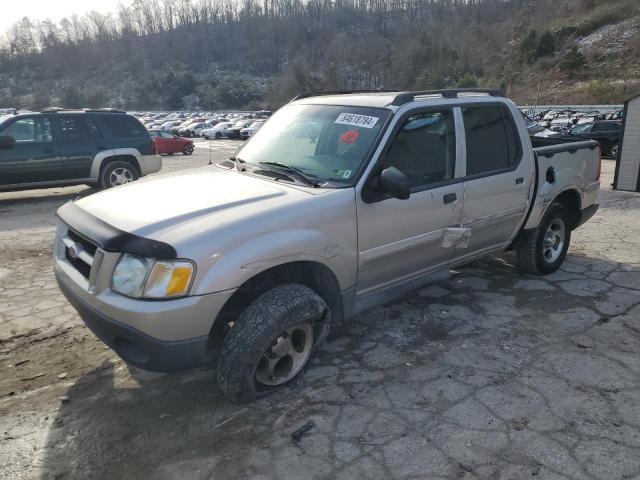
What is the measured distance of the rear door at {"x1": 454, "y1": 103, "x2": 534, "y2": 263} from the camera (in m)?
4.11

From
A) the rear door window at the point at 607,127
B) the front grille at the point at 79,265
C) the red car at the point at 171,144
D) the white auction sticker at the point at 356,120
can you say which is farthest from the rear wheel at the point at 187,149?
the front grille at the point at 79,265

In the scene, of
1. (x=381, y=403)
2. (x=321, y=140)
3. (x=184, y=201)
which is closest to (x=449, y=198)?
(x=321, y=140)

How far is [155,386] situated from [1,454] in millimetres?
919

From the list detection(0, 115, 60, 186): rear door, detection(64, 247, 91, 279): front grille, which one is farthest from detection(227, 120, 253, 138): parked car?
detection(64, 247, 91, 279): front grille

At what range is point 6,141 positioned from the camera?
29.6ft

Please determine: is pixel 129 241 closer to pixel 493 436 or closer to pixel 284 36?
pixel 493 436

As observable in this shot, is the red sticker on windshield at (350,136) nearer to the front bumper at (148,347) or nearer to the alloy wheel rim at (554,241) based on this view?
the front bumper at (148,347)

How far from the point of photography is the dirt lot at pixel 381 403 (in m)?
2.61

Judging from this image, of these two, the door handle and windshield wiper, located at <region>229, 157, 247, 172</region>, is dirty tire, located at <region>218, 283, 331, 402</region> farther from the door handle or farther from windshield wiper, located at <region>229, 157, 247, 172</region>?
the door handle

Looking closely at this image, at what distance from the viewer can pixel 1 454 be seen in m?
2.72

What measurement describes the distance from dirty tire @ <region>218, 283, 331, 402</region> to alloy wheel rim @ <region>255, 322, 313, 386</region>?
0.25 feet

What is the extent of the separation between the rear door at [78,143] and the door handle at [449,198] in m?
8.39

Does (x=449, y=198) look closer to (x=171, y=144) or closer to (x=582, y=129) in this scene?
(x=582, y=129)

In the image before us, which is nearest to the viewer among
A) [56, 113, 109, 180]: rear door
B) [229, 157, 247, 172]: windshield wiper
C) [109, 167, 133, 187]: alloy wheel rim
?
[229, 157, 247, 172]: windshield wiper
